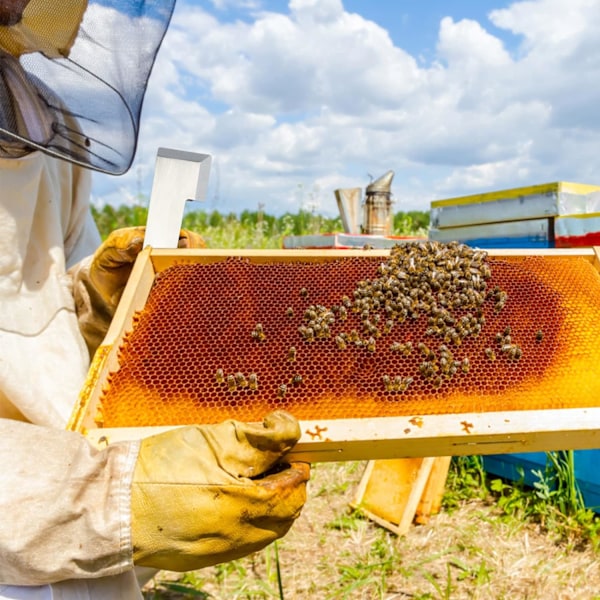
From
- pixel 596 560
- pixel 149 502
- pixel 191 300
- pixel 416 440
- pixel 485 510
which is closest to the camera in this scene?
pixel 149 502

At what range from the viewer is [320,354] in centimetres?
207

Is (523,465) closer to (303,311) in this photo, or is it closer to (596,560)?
(596,560)

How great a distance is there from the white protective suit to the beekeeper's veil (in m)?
0.20

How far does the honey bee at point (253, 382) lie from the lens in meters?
1.93

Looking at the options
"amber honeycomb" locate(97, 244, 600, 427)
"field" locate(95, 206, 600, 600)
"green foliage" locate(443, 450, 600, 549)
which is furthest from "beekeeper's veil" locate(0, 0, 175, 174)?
"green foliage" locate(443, 450, 600, 549)

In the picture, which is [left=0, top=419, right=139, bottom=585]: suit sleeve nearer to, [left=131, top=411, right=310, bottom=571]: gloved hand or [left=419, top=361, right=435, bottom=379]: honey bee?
[left=131, top=411, right=310, bottom=571]: gloved hand

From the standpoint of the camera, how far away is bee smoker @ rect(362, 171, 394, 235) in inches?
245

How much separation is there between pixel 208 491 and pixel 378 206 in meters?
5.02

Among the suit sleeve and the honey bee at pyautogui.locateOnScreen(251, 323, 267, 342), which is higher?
the honey bee at pyautogui.locateOnScreen(251, 323, 267, 342)

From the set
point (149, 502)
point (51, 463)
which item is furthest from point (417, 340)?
point (51, 463)

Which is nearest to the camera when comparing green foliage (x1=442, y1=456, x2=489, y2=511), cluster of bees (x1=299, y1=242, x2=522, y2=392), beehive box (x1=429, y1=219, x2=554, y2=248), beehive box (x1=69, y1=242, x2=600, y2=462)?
beehive box (x1=69, y1=242, x2=600, y2=462)

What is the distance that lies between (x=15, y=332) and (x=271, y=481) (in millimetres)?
1368

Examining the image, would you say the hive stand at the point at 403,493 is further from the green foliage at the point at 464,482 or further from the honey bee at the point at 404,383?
the honey bee at the point at 404,383

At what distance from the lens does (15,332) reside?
2.39 m
